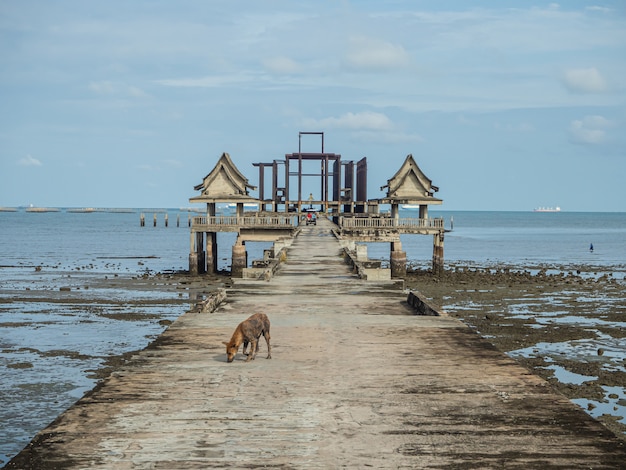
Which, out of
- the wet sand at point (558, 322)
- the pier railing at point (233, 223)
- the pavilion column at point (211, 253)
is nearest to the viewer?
the wet sand at point (558, 322)

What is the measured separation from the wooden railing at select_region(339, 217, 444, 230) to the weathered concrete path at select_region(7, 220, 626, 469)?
35.0 meters

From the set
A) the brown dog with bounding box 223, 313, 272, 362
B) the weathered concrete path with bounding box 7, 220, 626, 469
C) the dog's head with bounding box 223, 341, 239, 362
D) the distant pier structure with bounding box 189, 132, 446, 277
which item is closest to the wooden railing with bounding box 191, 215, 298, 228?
the distant pier structure with bounding box 189, 132, 446, 277

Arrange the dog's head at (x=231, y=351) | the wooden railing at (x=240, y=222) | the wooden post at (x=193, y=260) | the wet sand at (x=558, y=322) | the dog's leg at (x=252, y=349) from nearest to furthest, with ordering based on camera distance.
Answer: the dog's head at (x=231, y=351) → the dog's leg at (x=252, y=349) → the wet sand at (x=558, y=322) → the wooden post at (x=193, y=260) → the wooden railing at (x=240, y=222)

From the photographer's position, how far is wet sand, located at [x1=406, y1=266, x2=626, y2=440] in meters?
16.4

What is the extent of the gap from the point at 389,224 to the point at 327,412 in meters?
42.2

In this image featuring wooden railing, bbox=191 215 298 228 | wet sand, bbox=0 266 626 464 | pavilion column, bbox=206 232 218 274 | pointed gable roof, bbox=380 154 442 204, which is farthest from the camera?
pointed gable roof, bbox=380 154 442 204

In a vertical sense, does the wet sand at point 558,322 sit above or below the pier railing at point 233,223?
below

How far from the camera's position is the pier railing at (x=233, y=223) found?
49.7 metres

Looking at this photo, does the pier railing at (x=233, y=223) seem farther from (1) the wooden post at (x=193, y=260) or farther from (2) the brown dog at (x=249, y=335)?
(2) the brown dog at (x=249, y=335)

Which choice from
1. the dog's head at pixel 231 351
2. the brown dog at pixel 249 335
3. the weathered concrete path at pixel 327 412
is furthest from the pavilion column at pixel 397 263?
the dog's head at pixel 231 351

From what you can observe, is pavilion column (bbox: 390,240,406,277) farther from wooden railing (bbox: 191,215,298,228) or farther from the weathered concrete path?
the weathered concrete path

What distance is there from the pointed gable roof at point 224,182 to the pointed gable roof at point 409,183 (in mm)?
9828

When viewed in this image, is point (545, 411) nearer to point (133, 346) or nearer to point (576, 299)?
point (133, 346)

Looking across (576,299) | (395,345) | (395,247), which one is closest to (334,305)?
(395,345)
